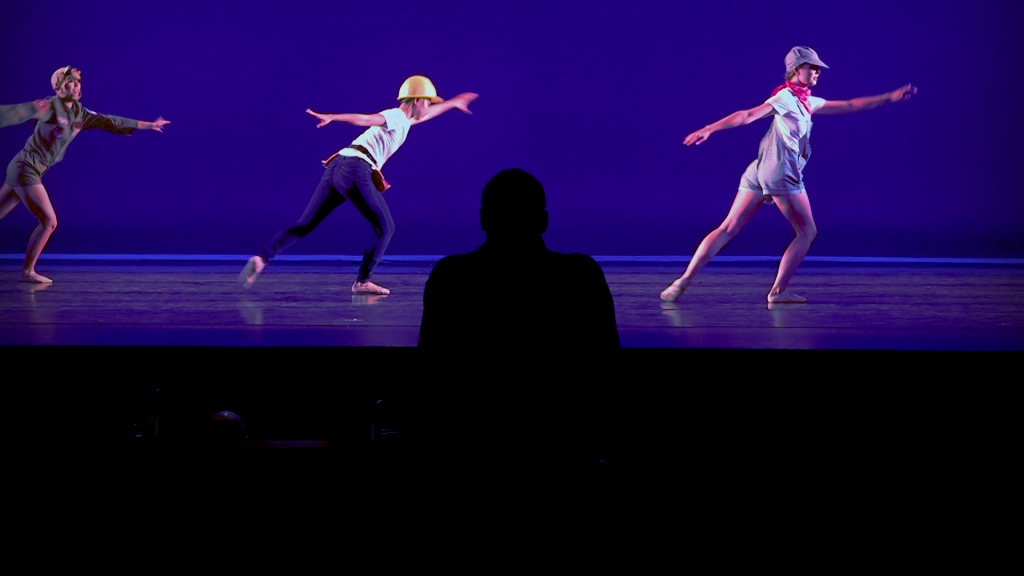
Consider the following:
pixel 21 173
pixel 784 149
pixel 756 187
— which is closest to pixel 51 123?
pixel 21 173

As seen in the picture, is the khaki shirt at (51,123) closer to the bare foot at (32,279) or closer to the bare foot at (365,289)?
the bare foot at (32,279)

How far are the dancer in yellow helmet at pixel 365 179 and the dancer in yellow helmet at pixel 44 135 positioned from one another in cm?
145

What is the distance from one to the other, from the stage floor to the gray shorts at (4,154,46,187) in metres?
0.78

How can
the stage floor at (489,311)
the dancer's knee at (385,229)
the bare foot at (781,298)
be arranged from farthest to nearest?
the dancer's knee at (385,229), the bare foot at (781,298), the stage floor at (489,311)

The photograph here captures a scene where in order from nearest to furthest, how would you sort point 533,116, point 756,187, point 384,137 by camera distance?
1. point 756,187
2. point 384,137
3. point 533,116

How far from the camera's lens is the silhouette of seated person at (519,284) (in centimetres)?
137

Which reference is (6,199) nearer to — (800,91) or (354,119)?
(354,119)

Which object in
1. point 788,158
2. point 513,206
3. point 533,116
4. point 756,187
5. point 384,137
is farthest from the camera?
point 533,116

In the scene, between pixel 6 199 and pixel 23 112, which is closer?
pixel 23 112

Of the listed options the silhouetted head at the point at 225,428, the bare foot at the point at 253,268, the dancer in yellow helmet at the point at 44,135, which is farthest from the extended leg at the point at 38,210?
the silhouetted head at the point at 225,428

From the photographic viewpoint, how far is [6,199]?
548 cm

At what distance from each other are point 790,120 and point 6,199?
559 centimetres

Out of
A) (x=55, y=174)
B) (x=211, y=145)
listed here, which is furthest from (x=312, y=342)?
(x=55, y=174)

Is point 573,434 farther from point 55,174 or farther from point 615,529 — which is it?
point 55,174
